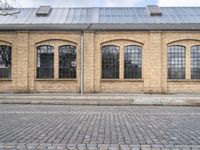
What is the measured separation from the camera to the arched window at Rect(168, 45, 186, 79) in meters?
28.3

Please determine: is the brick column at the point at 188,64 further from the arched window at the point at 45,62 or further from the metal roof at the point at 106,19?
the arched window at the point at 45,62

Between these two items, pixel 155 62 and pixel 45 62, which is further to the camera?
pixel 45 62

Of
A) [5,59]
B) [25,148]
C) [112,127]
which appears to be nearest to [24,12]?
[5,59]

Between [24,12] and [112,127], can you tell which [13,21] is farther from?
[112,127]

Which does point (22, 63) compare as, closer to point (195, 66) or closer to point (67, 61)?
point (67, 61)

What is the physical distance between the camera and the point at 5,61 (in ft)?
94.4

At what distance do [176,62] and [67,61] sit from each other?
31.9 feet

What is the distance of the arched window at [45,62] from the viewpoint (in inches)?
1134

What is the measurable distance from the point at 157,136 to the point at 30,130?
342 cm

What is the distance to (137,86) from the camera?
2819 centimetres

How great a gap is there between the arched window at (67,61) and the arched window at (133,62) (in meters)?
4.66

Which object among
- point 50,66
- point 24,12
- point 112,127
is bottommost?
point 112,127

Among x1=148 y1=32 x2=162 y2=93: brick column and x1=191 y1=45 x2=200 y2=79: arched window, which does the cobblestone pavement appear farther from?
x1=191 y1=45 x2=200 y2=79: arched window

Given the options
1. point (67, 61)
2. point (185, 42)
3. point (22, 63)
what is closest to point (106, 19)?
point (67, 61)
